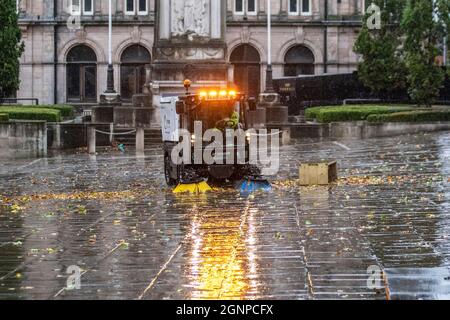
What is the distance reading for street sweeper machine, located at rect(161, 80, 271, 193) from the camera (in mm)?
26234

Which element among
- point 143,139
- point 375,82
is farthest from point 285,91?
point 143,139

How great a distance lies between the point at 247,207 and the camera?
21.6 meters

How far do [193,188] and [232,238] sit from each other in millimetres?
8964

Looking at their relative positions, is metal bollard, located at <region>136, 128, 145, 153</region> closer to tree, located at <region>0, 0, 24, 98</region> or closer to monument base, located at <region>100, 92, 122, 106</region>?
tree, located at <region>0, 0, 24, 98</region>

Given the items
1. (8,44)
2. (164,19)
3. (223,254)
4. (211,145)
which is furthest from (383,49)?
(223,254)

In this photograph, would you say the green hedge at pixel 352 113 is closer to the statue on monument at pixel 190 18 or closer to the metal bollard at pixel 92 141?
the statue on monument at pixel 190 18

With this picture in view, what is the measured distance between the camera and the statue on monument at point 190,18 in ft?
155

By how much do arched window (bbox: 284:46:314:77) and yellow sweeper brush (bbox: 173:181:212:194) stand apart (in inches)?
1804

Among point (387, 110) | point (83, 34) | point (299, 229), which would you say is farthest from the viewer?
point (83, 34)

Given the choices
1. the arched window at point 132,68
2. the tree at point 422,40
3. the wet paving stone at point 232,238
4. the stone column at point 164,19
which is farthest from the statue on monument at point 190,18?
the arched window at point 132,68

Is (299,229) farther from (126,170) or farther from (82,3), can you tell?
(82,3)

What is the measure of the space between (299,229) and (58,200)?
8211mm

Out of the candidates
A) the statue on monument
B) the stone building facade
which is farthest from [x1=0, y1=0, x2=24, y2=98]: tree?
the stone building facade

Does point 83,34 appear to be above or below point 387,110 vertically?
above
